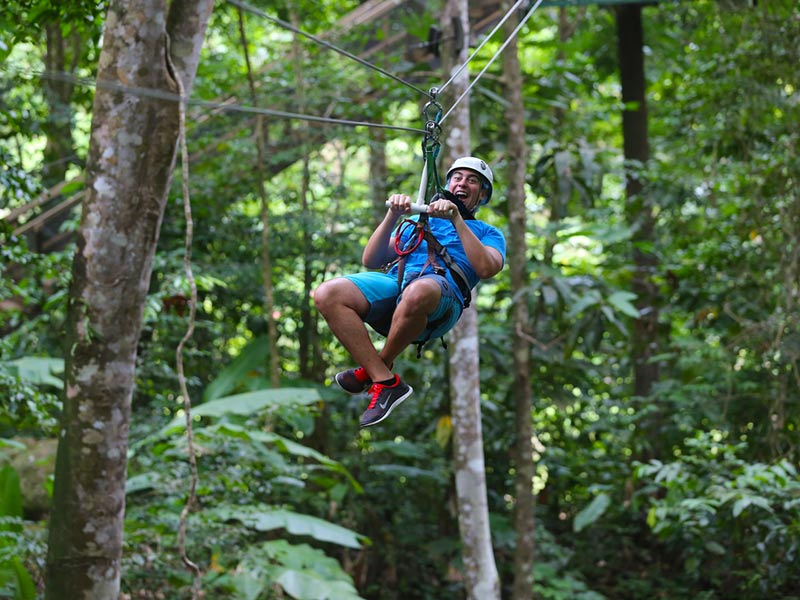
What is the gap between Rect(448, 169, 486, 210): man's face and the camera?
11.8ft

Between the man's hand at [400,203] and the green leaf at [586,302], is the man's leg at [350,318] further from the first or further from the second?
the green leaf at [586,302]

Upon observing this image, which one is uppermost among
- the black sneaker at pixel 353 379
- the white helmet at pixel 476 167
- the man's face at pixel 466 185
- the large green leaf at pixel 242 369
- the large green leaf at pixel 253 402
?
the large green leaf at pixel 242 369

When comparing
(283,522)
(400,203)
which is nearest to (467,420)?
(283,522)

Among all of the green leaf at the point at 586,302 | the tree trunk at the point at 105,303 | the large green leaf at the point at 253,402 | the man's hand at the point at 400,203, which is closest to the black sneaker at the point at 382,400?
the man's hand at the point at 400,203

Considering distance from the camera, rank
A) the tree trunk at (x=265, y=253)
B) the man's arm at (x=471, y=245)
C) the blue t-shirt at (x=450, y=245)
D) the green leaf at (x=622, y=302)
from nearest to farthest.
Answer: the man's arm at (x=471, y=245) < the blue t-shirt at (x=450, y=245) < the green leaf at (x=622, y=302) < the tree trunk at (x=265, y=253)

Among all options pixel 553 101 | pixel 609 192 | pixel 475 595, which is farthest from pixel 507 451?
pixel 609 192

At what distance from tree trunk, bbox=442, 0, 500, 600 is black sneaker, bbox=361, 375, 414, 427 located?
9.27ft

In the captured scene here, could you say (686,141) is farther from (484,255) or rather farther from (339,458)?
(484,255)

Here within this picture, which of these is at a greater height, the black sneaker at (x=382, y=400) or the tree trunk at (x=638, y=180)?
the tree trunk at (x=638, y=180)

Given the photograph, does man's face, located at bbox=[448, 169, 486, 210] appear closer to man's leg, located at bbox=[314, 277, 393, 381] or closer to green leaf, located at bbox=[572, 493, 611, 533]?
man's leg, located at bbox=[314, 277, 393, 381]

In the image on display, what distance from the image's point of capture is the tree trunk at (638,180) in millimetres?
8680

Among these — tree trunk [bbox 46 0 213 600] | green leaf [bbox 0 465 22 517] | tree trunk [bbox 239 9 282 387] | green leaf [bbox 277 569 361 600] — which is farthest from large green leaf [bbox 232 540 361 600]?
tree trunk [bbox 239 9 282 387]

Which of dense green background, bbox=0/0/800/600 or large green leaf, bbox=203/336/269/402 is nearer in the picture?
dense green background, bbox=0/0/800/600

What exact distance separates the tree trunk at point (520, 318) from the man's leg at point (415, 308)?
351 centimetres
